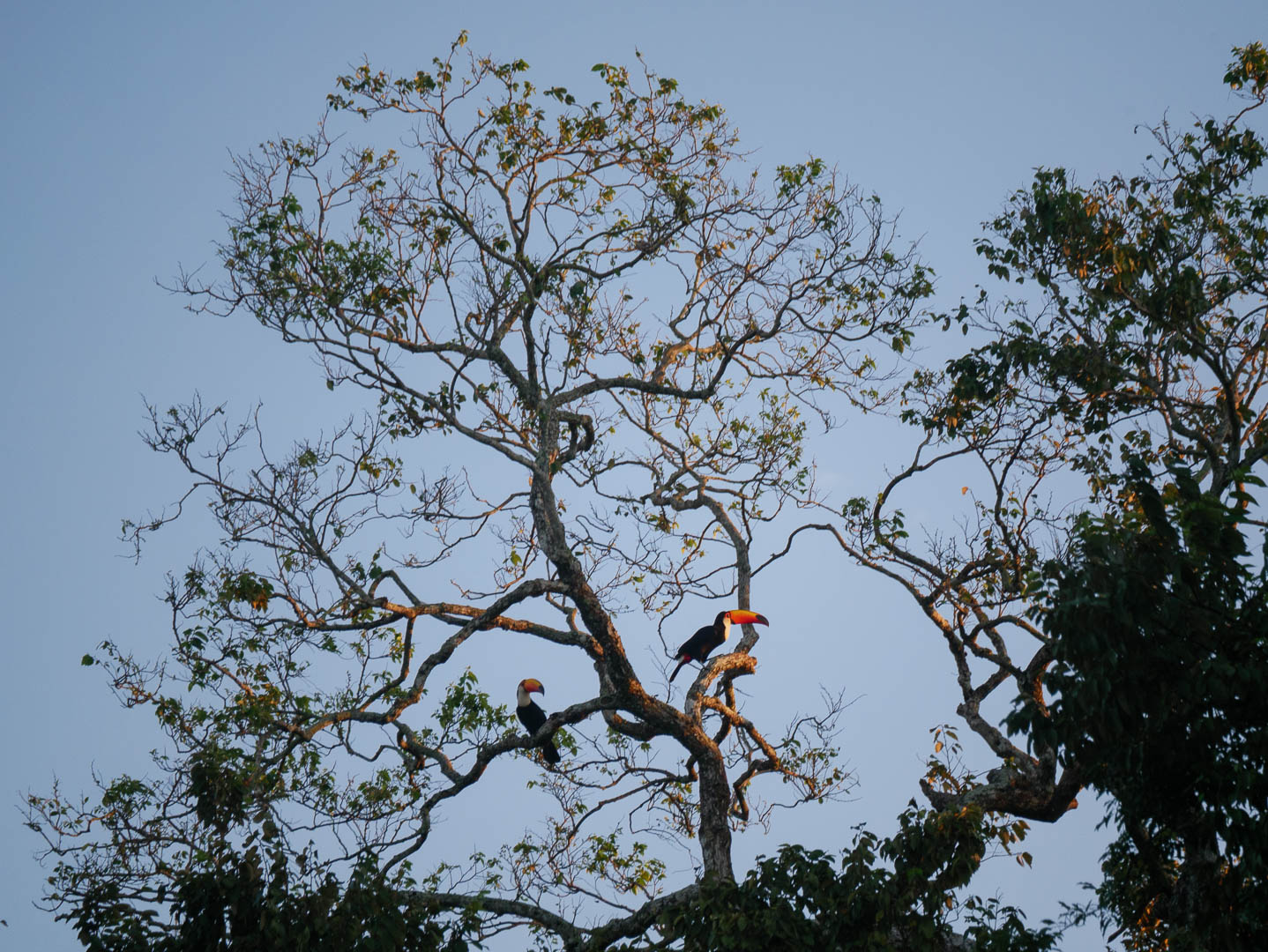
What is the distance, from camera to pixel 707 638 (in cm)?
1087

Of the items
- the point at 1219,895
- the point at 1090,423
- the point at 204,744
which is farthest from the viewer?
the point at 1090,423

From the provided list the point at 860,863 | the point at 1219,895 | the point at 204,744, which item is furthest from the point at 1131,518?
the point at 204,744

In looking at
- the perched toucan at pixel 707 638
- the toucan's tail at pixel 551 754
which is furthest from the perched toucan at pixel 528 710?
the perched toucan at pixel 707 638

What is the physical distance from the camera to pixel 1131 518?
6727mm

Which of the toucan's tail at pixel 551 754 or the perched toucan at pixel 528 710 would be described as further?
the perched toucan at pixel 528 710

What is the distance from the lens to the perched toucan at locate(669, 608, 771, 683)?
35.1 feet

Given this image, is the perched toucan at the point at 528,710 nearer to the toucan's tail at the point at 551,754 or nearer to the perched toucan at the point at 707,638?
the toucan's tail at the point at 551,754

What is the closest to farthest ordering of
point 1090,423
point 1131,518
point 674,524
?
point 1131,518 → point 1090,423 → point 674,524

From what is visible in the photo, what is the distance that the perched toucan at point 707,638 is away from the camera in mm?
10688

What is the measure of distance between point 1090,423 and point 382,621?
19.9 feet

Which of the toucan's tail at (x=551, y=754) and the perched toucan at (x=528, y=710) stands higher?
the perched toucan at (x=528, y=710)

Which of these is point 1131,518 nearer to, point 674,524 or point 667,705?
point 667,705

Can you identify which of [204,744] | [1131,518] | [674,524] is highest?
[674,524]

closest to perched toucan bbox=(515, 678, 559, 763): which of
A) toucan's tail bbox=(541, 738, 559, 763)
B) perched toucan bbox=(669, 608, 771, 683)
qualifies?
toucan's tail bbox=(541, 738, 559, 763)
